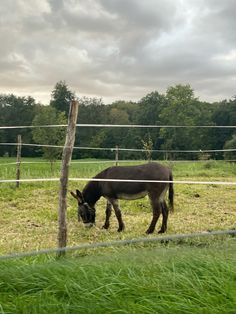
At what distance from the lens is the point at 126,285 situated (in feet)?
10.3

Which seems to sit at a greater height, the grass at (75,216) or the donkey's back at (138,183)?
the donkey's back at (138,183)

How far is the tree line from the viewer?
1150 inches

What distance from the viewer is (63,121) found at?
28.2 metres

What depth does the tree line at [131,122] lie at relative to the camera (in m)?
29.2

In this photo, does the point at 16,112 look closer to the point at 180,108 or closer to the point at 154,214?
the point at 180,108

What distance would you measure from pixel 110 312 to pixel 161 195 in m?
4.50

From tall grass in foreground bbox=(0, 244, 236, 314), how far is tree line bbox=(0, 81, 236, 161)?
17.3 meters

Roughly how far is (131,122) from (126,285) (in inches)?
2141

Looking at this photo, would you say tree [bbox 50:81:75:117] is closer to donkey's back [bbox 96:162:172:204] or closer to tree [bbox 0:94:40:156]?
tree [bbox 0:94:40:156]

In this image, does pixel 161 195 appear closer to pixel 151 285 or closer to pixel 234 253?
pixel 234 253

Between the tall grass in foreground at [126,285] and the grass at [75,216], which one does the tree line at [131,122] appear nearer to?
the grass at [75,216]

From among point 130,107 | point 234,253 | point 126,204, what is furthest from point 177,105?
point 234,253

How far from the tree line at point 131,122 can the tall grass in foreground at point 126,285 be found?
17.3 meters

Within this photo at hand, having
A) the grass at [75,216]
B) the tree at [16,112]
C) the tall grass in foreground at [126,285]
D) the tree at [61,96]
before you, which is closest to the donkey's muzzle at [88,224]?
the grass at [75,216]
